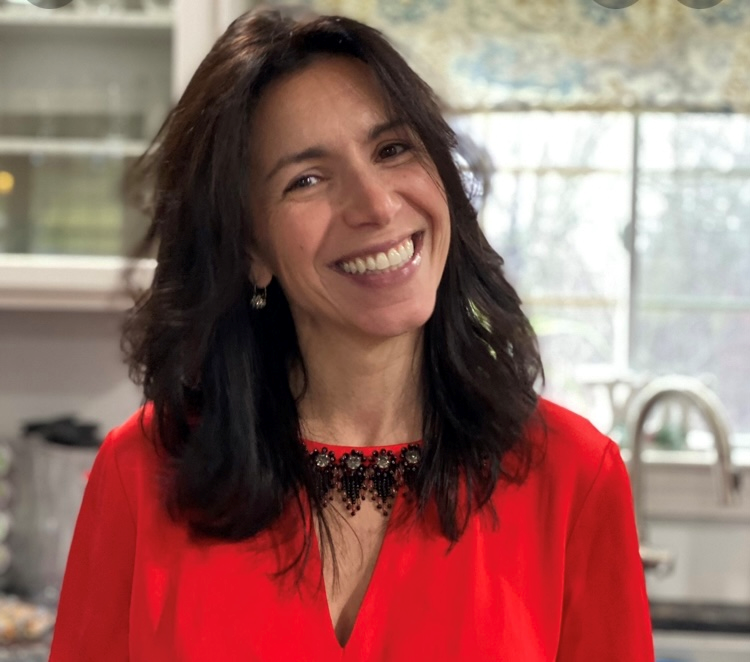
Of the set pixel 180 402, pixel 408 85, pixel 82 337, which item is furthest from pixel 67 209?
pixel 408 85

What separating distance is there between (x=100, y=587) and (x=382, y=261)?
18.9 inches

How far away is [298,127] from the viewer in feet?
3.59

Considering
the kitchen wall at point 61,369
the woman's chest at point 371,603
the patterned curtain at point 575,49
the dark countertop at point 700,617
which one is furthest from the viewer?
the kitchen wall at point 61,369

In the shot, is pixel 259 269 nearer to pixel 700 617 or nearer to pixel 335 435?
pixel 335 435

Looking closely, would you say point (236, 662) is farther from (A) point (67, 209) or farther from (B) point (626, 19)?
(B) point (626, 19)

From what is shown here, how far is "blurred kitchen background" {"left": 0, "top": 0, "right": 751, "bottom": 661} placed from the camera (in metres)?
2.10

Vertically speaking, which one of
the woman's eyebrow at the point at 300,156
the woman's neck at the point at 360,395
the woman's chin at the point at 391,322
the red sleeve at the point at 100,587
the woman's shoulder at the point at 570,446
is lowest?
the red sleeve at the point at 100,587

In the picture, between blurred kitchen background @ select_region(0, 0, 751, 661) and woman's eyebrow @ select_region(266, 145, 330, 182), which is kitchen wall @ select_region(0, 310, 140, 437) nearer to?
blurred kitchen background @ select_region(0, 0, 751, 661)

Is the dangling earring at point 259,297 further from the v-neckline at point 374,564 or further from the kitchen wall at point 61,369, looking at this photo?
the kitchen wall at point 61,369

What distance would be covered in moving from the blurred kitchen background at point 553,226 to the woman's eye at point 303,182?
96 centimetres

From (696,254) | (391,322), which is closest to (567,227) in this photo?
(696,254)

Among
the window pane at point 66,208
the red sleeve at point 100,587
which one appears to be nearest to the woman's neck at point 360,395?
the red sleeve at point 100,587

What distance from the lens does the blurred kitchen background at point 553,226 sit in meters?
2.10

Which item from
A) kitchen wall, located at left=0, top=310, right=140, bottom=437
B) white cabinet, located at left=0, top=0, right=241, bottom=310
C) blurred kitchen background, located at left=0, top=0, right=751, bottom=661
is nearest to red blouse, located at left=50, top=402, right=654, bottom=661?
blurred kitchen background, located at left=0, top=0, right=751, bottom=661
